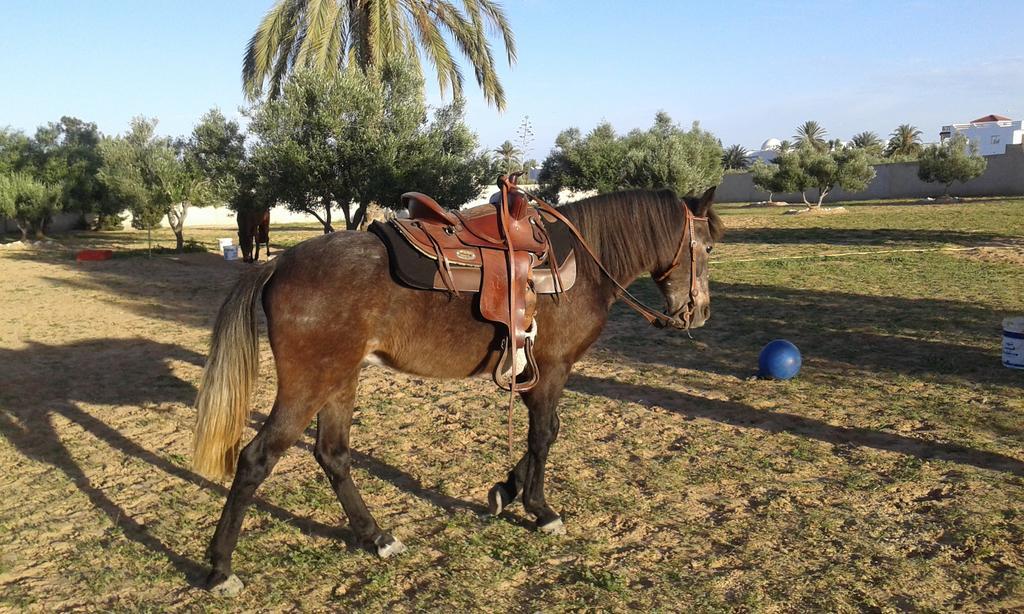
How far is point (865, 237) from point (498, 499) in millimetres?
21272

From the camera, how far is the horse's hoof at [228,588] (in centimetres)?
353

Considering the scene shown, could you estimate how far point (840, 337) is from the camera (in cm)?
915

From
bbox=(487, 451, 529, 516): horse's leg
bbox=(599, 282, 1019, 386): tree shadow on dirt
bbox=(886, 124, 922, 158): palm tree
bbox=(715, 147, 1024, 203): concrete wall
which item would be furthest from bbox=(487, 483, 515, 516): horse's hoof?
bbox=(886, 124, 922, 158): palm tree

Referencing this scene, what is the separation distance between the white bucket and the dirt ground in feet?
0.45

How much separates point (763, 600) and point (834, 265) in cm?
1408

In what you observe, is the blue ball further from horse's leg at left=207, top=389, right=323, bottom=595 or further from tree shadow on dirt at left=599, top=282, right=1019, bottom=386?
horse's leg at left=207, top=389, right=323, bottom=595

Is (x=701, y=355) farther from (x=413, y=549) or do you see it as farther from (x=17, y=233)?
(x=17, y=233)

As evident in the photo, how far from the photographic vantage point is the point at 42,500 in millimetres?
4691

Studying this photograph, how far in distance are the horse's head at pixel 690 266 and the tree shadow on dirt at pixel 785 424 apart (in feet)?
6.26

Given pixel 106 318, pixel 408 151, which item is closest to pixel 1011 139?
pixel 408 151

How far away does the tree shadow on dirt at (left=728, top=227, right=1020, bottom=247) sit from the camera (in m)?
19.7

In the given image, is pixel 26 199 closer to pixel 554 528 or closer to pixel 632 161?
pixel 632 161

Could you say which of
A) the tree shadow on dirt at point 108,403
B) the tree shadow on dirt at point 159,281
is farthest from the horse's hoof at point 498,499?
the tree shadow on dirt at point 159,281

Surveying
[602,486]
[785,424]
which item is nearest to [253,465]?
[602,486]
